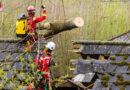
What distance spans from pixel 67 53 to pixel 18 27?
12.6 ft

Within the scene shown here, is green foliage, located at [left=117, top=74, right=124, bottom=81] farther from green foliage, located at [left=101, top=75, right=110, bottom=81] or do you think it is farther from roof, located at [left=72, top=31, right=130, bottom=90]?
green foliage, located at [left=101, top=75, right=110, bottom=81]

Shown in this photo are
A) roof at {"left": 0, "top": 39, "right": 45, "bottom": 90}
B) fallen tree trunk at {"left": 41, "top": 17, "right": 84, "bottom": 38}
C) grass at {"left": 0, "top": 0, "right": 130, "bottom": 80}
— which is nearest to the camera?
roof at {"left": 0, "top": 39, "right": 45, "bottom": 90}

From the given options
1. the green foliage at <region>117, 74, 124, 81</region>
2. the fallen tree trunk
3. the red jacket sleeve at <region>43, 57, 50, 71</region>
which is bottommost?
the green foliage at <region>117, 74, 124, 81</region>

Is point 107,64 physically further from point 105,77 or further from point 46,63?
point 46,63

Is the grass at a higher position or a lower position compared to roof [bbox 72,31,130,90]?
higher

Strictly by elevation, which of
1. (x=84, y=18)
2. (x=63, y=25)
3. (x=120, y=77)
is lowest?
(x=120, y=77)

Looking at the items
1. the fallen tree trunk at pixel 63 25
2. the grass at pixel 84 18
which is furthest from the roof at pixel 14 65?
the grass at pixel 84 18

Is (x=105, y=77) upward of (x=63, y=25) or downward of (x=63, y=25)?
downward

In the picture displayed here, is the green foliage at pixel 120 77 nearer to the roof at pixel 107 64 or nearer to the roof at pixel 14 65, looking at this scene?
the roof at pixel 107 64

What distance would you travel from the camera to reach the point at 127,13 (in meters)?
12.2

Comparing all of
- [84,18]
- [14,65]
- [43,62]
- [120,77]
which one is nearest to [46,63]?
[43,62]

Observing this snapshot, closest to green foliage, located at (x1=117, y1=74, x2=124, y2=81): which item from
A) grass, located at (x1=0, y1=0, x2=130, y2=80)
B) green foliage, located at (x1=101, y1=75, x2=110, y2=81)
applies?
green foliage, located at (x1=101, y1=75, x2=110, y2=81)

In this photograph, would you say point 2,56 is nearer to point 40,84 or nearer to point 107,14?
point 40,84

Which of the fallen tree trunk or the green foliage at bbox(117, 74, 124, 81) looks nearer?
the green foliage at bbox(117, 74, 124, 81)
